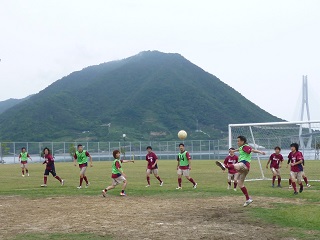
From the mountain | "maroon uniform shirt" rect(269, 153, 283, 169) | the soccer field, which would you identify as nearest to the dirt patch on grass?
the soccer field

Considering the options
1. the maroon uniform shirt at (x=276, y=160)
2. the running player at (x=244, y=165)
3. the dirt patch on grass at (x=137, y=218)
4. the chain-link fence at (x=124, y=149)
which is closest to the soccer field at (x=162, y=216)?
the dirt patch on grass at (x=137, y=218)

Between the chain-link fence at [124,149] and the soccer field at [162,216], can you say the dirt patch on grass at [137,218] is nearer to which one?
the soccer field at [162,216]

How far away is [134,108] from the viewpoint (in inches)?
5871

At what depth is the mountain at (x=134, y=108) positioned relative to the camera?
129m

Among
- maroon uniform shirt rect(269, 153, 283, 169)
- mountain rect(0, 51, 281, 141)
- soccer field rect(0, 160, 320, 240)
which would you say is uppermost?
mountain rect(0, 51, 281, 141)

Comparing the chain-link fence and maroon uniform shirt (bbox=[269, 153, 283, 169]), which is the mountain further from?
→ maroon uniform shirt (bbox=[269, 153, 283, 169])

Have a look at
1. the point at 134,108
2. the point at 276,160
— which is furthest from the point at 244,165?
the point at 134,108

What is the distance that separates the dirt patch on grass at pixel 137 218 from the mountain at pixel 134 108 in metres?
106

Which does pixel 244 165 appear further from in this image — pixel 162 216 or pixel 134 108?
pixel 134 108

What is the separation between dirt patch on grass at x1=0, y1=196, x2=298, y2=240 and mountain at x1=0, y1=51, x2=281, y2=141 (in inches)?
4173

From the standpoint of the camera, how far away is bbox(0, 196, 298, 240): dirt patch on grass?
9.81 meters

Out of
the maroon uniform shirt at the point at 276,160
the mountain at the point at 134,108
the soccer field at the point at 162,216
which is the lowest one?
the soccer field at the point at 162,216

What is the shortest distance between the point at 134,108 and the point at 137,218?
13777 centimetres

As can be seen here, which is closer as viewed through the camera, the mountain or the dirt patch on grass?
the dirt patch on grass
